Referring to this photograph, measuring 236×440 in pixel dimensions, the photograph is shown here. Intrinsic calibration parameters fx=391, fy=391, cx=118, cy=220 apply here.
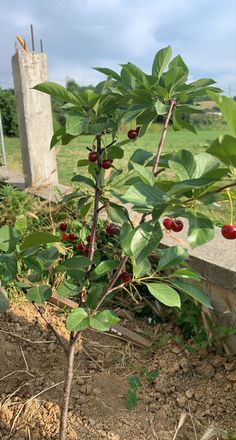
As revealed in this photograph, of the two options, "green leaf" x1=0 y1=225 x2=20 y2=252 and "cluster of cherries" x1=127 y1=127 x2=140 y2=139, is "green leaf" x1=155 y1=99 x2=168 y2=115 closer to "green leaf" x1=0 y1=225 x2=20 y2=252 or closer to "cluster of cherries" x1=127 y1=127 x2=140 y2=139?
"cluster of cherries" x1=127 y1=127 x2=140 y2=139

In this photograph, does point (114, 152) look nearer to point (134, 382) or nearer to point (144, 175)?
point (144, 175)

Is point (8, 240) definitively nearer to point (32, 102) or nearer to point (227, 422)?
point (227, 422)

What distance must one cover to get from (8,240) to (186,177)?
590 millimetres

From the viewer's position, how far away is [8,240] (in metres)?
1.12

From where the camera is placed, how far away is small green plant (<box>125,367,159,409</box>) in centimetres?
167

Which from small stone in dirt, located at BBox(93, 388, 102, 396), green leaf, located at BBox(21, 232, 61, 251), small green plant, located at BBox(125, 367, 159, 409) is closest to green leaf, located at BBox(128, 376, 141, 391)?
small green plant, located at BBox(125, 367, 159, 409)

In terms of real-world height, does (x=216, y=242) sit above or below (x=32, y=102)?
below

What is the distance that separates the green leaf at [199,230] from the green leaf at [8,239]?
0.58 metres

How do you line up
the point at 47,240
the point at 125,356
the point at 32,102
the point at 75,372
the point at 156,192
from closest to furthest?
the point at 156,192 → the point at 47,240 → the point at 75,372 → the point at 125,356 → the point at 32,102

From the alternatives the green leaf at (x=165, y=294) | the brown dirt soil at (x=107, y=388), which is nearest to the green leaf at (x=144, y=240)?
the green leaf at (x=165, y=294)

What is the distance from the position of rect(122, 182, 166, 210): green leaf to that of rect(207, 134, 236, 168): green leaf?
127 millimetres

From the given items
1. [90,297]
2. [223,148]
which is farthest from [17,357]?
[223,148]

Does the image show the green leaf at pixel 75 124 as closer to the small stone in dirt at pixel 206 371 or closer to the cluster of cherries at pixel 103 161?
the cluster of cherries at pixel 103 161

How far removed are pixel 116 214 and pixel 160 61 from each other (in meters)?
0.43
